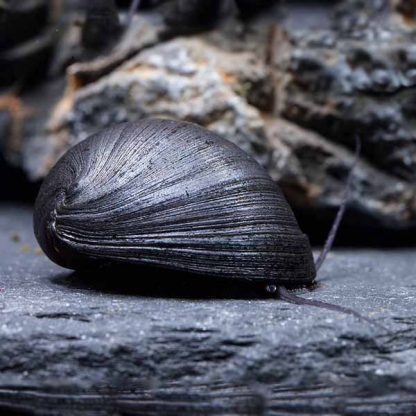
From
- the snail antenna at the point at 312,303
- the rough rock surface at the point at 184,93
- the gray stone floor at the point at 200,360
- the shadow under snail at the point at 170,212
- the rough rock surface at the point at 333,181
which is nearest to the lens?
the gray stone floor at the point at 200,360

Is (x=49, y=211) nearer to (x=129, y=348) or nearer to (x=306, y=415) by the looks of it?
(x=129, y=348)

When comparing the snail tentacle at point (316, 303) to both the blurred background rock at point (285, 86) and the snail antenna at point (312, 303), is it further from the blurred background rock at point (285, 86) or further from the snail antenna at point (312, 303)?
the blurred background rock at point (285, 86)

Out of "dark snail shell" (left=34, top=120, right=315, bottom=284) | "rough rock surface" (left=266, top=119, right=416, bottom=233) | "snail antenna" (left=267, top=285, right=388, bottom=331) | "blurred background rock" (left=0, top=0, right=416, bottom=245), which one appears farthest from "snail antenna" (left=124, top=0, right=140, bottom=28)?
"snail antenna" (left=267, top=285, right=388, bottom=331)

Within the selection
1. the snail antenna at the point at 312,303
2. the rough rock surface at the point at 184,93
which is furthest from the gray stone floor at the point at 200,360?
the rough rock surface at the point at 184,93

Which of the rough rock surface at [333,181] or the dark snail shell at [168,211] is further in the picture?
the rough rock surface at [333,181]

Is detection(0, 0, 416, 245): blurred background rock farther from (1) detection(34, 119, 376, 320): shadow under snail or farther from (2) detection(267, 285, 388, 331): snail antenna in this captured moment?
(2) detection(267, 285, 388, 331): snail antenna

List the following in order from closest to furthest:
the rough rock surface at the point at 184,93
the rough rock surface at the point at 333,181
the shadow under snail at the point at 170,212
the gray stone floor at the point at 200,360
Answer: the gray stone floor at the point at 200,360, the shadow under snail at the point at 170,212, the rough rock surface at the point at 184,93, the rough rock surface at the point at 333,181

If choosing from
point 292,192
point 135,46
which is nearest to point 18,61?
point 135,46
